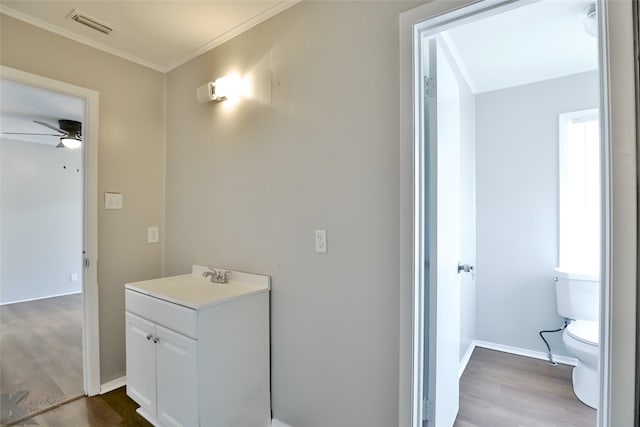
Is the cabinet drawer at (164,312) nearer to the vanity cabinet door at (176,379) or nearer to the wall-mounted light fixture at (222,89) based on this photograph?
the vanity cabinet door at (176,379)

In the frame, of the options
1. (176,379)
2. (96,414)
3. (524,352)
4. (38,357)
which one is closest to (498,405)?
(524,352)

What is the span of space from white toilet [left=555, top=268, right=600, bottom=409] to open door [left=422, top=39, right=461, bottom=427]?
3.63 ft

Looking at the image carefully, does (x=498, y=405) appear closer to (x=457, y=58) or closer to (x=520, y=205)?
(x=520, y=205)

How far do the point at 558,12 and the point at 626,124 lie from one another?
1325 millimetres

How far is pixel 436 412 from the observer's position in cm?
146

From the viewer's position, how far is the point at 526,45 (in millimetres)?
2184

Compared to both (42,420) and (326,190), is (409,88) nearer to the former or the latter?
(326,190)

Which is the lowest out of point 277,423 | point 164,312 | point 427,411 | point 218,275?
point 277,423

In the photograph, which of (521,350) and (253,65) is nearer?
(253,65)

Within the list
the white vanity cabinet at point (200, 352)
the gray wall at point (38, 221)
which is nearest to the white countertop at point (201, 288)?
the white vanity cabinet at point (200, 352)

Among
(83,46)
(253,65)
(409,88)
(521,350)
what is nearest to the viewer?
(409,88)

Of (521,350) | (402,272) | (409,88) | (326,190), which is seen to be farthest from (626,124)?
(521,350)

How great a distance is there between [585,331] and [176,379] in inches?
106

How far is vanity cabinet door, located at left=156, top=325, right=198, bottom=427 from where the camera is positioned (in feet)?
4.95
